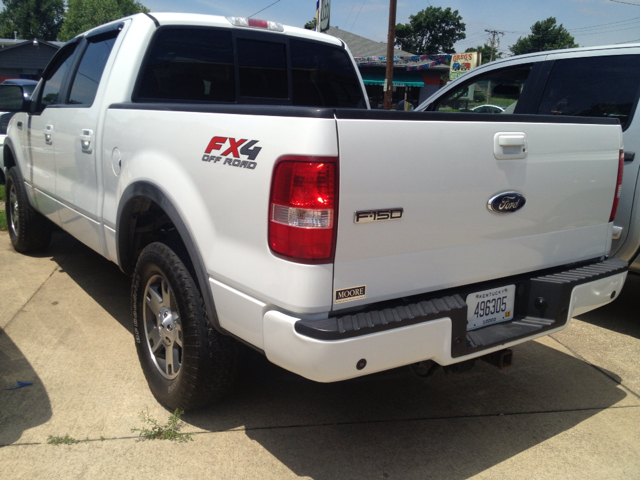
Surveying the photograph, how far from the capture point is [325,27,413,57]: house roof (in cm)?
3509

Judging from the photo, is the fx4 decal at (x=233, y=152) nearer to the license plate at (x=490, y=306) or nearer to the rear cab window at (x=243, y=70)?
the license plate at (x=490, y=306)

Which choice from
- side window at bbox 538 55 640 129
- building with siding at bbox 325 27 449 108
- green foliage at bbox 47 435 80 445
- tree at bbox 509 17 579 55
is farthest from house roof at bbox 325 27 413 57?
tree at bbox 509 17 579 55

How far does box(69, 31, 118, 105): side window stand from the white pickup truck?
72 mm

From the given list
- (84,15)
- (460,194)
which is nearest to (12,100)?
(460,194)

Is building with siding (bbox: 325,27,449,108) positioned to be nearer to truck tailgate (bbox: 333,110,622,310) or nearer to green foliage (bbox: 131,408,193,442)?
truck tailgate (bbox: 333,110,622,310)

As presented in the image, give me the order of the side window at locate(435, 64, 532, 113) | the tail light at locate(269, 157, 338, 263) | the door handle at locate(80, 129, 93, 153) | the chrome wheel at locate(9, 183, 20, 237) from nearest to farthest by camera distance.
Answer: the tail light at locate(269, 157, 338, 263), the door handle at locate(80, 129, 93, 153), the side window at locate(435, 64, 532, 113), the chrome wheel at locate(9, 183, 20, 237)

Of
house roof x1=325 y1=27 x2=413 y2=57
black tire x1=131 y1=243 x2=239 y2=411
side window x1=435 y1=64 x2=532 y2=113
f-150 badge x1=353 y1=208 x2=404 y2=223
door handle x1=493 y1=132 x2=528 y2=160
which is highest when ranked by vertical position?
house roof x1=325 y1=27 x2=413 y2=57

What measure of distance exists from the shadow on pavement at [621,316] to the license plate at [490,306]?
207cm

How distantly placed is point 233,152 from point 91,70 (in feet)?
7.37

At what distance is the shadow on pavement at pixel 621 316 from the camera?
4441mm

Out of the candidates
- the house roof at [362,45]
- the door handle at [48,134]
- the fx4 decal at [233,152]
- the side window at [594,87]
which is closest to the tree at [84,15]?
the house roof at [362,45]

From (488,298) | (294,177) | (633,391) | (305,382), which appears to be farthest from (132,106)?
(633,391)

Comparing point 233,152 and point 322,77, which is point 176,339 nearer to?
point 233,152

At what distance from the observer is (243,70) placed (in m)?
3.98
